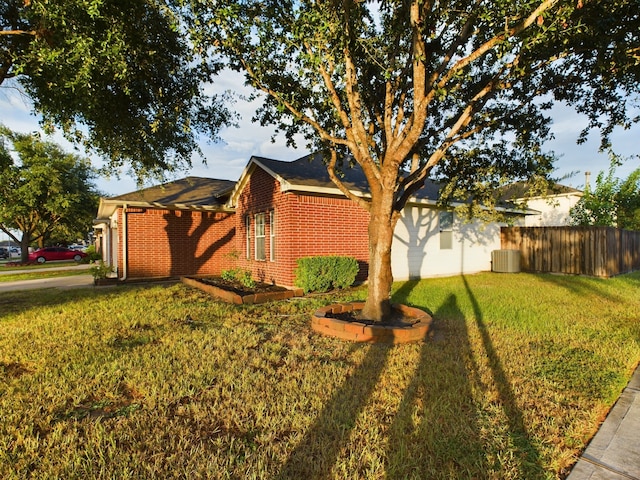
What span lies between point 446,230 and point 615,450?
11.5m

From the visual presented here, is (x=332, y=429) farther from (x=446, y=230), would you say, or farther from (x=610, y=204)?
(x=610, y=204)

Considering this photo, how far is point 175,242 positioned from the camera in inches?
530

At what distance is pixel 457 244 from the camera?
14016 millimetres

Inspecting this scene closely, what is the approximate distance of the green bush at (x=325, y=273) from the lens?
356 inches

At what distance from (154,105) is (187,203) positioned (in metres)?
6.08

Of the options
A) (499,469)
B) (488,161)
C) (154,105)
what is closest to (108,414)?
(499,469)

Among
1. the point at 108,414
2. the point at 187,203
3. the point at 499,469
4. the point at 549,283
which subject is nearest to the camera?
the point at 499,469

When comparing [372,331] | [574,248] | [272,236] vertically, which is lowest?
[372,331]

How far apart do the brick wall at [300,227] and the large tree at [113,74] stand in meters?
2.69

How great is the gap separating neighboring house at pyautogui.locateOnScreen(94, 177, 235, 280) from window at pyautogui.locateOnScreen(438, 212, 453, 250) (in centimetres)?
832

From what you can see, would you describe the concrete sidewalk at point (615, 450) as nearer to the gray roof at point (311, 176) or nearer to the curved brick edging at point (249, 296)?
the curved brick edging at point (249, 296)

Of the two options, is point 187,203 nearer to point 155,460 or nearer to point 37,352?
point 37,352

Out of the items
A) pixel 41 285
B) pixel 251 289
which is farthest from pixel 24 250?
pixel 251 289

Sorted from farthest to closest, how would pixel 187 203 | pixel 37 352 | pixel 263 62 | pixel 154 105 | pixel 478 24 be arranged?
pixel 187 203
pixel 154 105
pixel 263 62
pixel 478 24
pixel 37 352
